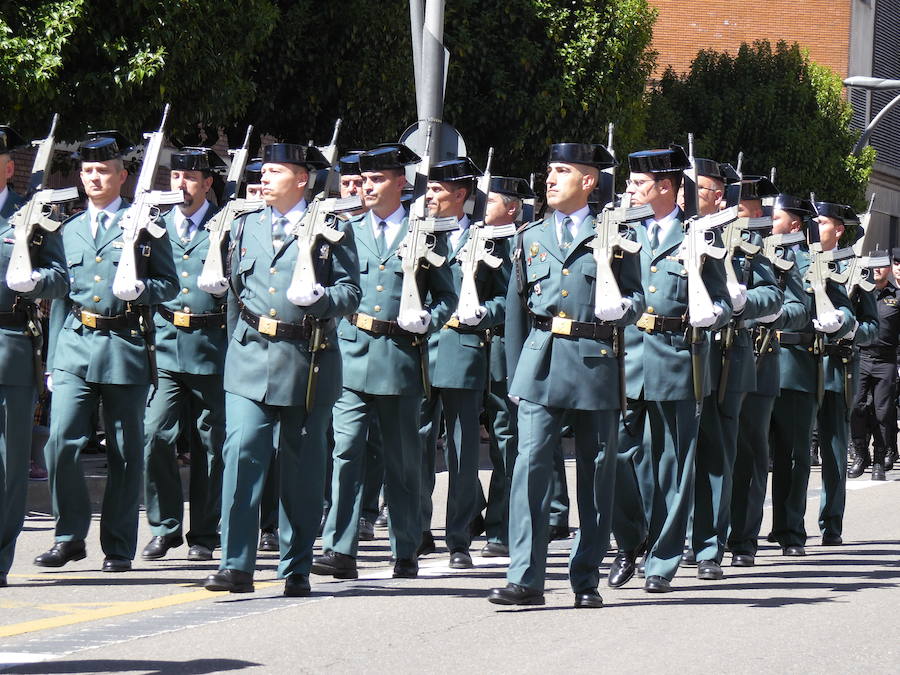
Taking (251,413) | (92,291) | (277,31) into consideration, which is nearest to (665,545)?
(251,413)

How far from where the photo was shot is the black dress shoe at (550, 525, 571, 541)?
1087 centimetres

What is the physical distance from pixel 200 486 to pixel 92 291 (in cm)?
140

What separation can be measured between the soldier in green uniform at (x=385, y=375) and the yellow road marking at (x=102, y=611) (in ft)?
1.91

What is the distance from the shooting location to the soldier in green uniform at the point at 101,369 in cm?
880

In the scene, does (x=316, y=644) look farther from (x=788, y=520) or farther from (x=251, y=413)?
(x=788, y=520)

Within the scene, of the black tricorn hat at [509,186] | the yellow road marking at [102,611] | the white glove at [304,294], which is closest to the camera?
the yellow road marking at [102,611]

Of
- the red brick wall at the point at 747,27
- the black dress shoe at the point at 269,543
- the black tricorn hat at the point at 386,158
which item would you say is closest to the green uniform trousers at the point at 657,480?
the black tricorn hat at the point at 386,158

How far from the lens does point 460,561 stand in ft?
30.9

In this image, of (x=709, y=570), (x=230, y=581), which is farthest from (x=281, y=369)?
(x=709, y=570)

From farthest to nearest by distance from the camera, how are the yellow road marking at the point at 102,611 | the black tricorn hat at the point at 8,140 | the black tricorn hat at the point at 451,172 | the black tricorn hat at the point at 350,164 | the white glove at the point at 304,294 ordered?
the black tricorn hat at the point at 451,172, the black tricorn hat at the point at 350,164, the black tricorn hat at the point at 8,140, the white glove at the point at 304,294, the yellow road marking at the point at 102,611

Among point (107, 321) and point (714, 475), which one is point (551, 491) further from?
point (107, 321)

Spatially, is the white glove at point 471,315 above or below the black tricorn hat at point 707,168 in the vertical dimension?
below

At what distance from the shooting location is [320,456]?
8.09 m

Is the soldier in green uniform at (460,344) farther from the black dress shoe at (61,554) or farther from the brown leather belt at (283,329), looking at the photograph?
the black dress shoe at (61,554)
